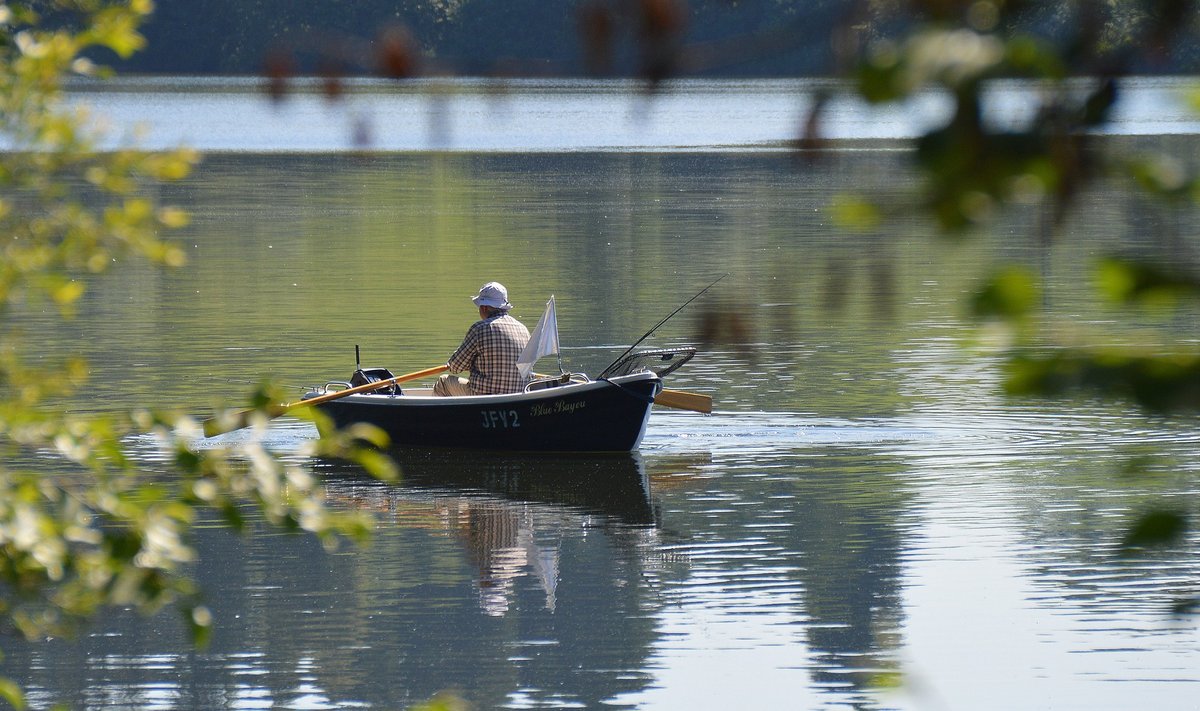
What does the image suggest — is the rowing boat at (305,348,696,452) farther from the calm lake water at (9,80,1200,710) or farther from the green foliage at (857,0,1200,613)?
the green foliage at (857,0,1200,613)

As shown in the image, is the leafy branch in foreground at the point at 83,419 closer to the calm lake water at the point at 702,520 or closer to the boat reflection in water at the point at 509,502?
the calm lake water at the point at 702,520

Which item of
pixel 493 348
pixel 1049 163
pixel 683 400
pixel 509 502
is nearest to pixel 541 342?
pixel 493 348

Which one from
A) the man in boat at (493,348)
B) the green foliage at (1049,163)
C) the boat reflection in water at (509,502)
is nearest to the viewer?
the green foliage at (1049,163)

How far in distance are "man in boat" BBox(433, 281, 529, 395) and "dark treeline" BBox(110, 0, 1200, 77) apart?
8.27 feet

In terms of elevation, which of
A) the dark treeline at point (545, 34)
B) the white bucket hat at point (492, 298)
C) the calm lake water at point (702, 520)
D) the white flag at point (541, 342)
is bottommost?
the calm lake water at point (702, 520)

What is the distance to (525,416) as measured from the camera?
1514 centimetres

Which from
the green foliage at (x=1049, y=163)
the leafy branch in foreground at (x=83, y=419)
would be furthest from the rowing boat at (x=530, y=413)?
the green foliage at (x=1049, y=163)

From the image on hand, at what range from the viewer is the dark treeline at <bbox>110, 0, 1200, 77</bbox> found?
2.12 meters

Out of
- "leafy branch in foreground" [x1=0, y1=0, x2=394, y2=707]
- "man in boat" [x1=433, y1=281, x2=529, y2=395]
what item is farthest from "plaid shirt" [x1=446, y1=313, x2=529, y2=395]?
"leafy branch in foreground" [x1=0, y1=0, x2=394, y2=707]

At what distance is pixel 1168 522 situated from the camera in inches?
85.9

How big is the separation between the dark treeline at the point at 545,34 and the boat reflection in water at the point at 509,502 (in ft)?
10.5

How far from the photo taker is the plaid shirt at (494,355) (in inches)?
584

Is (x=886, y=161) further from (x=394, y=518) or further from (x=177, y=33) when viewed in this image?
(x=177, y=33)

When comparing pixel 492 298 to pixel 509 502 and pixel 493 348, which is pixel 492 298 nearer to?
pixel 493 348
